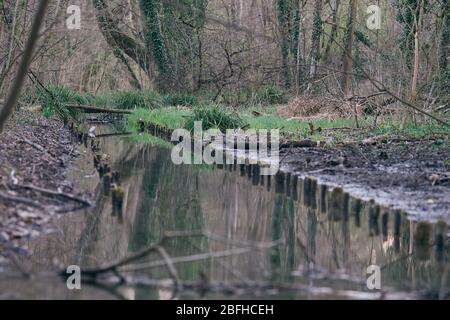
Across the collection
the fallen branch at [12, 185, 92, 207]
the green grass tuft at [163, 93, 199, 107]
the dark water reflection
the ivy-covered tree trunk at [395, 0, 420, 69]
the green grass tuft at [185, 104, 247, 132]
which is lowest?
the dark water reflection

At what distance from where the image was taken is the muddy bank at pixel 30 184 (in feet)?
30.2

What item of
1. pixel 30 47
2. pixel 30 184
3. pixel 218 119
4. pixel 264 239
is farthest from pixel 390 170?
pixel 218 119

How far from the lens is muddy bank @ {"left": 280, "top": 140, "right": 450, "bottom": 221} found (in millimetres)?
11711

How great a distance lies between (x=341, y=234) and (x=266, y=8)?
96.8 ft

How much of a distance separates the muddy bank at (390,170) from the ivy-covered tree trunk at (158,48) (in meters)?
19.3

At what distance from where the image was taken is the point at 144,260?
8.47 metres

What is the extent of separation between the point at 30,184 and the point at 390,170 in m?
6.54

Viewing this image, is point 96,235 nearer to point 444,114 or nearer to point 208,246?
point 208,246

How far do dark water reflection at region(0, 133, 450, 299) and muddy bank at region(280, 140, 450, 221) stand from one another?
1.58 ft

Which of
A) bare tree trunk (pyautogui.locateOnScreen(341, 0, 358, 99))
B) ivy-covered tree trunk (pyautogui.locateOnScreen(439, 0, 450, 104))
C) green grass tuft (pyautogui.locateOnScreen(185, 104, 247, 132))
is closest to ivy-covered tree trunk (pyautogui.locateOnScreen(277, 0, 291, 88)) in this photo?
bare tree trunk (pyautogui.locateOnScreen(341, 0, 358, 99))

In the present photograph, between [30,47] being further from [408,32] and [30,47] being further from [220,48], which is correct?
[220,48]

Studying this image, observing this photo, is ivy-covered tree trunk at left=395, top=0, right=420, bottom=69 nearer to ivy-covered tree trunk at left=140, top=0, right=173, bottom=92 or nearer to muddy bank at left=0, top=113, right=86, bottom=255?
muddy bank at left=0, top=113, right=86, bottom=255
